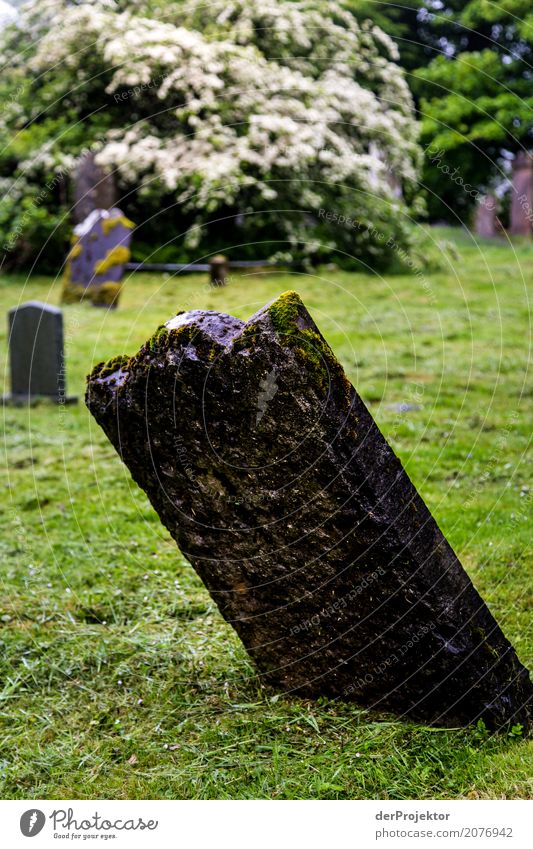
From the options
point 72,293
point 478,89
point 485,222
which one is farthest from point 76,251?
point 485,222

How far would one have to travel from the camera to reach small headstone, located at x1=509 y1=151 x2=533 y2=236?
16672 mm

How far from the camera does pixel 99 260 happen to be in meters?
11.6

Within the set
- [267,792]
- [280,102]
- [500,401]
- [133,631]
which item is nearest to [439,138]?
[280,102]

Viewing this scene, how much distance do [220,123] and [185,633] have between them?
10387 mm

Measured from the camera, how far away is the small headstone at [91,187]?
1395 centimetres

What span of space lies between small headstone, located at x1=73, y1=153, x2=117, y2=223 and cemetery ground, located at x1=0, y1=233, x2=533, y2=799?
21.0ft

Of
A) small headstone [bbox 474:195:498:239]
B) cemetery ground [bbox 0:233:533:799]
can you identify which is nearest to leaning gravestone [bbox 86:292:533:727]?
cemetery ground [bbox 0:233:533:799]

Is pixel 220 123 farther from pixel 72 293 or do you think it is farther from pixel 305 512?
pixel 305 512

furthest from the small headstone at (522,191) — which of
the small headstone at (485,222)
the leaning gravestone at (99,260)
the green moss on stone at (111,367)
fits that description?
the green moss on stone at (111,367)

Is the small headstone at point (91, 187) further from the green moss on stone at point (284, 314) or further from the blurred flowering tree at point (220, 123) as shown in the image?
the green moss on stone at point (284, 314)

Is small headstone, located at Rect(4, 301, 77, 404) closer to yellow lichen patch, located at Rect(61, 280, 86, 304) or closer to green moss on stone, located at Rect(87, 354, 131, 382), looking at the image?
yellow lichen patch, located at Rect(61, 280, 86, 304)

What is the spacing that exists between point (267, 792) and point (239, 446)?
46.6 inches

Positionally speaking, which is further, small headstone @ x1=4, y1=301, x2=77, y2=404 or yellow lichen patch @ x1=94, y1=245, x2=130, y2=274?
yellow lichen patch @ x1=94, y1=245, x2=130, y2=274

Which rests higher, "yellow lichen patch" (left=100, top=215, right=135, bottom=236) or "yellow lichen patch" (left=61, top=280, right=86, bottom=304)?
"yellow lichen patch" (left=100, top=215, right=135, bottom=236)
